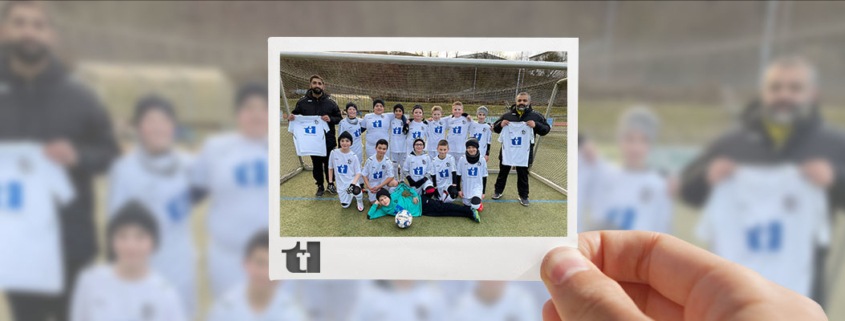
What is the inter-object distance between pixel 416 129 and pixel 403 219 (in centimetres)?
32

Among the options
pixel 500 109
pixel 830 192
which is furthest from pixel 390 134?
pixel 830 192

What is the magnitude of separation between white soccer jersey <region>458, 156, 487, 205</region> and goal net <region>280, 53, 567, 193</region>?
42 millimetres

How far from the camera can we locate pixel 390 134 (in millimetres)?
885

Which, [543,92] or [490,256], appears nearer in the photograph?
[490,256]

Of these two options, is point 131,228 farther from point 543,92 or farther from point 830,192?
point 830,192

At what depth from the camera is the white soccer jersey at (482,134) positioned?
85cm

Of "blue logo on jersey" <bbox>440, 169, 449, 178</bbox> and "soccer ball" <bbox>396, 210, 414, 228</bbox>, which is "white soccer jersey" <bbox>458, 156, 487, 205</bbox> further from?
"soccer ball" <bbox>396, 210, 414, 228</bbox>

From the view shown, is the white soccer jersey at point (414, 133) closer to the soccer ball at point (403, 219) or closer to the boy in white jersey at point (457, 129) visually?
the boy in white jersey at point (457, 129)

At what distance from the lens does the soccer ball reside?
1.91 ft

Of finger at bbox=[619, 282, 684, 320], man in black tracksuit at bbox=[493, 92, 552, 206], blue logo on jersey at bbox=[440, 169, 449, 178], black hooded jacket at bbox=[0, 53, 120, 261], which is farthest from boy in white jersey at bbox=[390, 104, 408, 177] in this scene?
black hooded jacket at bbox=[0, 53, 120, 261]

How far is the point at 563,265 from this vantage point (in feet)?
1.52

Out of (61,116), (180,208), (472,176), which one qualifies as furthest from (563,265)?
(61,116)

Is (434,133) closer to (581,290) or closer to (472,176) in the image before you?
(472,176)

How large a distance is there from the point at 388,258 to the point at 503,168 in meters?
0.50
